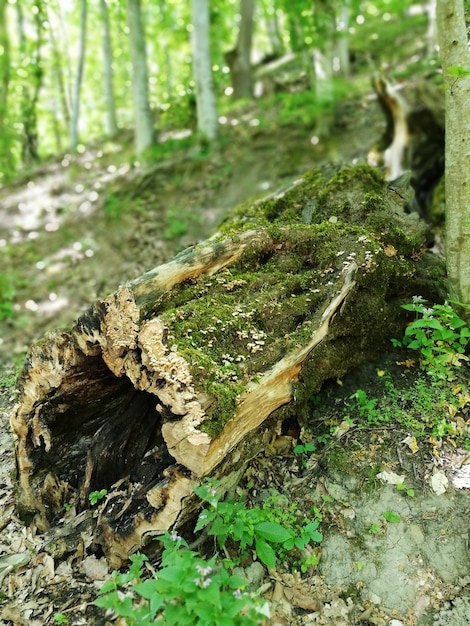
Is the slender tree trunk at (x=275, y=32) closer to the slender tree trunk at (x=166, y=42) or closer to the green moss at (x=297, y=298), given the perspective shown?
the slender tree trunk at (x=166, y=42)

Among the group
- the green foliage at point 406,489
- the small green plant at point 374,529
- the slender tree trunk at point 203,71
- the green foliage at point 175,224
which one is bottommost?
the small green plant at point 374,529

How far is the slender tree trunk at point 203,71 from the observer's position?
9.07 meters

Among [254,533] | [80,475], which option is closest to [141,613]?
[254,533]

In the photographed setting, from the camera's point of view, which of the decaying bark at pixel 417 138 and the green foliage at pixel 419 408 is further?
the decaying bark at pixel 417 138

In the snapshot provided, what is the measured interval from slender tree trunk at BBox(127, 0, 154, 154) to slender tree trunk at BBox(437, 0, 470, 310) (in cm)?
768

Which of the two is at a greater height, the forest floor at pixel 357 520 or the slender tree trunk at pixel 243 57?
the slender tree trunk at pixel 243 57

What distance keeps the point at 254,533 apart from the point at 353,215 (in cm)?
287

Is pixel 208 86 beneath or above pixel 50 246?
above

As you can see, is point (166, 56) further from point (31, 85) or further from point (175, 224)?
point (175, 224)

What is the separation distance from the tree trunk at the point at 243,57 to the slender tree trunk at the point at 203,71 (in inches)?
163

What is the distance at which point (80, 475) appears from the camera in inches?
140

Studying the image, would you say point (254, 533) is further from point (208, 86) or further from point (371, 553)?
point (208, 86)

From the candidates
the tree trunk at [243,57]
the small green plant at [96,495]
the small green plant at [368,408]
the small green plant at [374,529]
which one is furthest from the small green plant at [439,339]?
the tree trunk at [243,57]

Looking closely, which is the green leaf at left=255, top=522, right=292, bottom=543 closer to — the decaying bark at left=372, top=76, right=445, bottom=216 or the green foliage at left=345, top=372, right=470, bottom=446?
the green foliage at left=345, top=372, right=470, bottom=446
